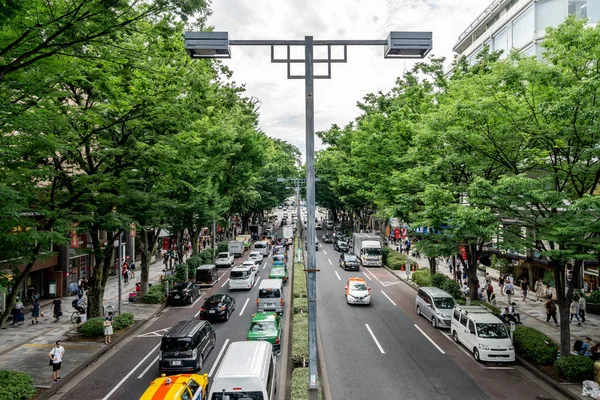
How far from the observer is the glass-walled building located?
2752cm

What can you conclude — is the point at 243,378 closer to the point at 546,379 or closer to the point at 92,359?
the point at 92,359

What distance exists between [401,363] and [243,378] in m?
8.27

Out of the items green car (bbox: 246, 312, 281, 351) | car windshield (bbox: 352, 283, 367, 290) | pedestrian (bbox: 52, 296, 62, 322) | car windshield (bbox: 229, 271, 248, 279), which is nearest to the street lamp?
green car (bbox: 246, 312, 281, 351)

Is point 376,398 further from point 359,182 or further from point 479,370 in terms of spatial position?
point 359,182

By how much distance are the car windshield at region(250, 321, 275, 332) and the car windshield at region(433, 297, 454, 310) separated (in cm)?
948

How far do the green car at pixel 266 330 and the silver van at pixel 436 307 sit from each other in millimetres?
8876

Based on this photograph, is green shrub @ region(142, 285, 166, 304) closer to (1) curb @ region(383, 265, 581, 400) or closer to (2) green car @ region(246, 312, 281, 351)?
(2) green car @ region(246, 312, 281, 351)

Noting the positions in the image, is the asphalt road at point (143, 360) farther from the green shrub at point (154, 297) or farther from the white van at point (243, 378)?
Answer: the white van at point (243, 378)

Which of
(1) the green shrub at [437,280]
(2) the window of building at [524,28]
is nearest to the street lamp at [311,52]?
(1) the green shrub at [437,280]

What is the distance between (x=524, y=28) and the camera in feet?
104

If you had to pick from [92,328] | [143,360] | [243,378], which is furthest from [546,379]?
[92,328]

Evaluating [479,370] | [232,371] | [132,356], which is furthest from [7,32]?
[479,370]

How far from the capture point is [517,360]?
1647cm

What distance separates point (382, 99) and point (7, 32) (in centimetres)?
3360
